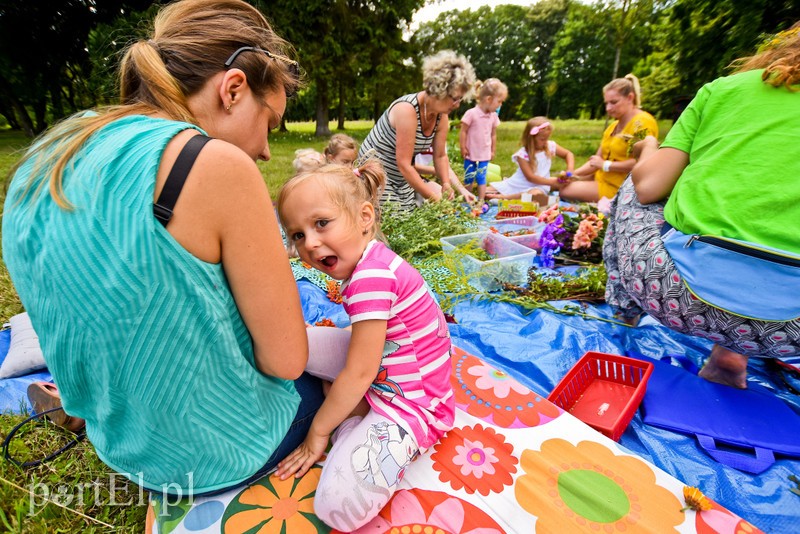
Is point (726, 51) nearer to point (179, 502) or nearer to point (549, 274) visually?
point (549, 274)

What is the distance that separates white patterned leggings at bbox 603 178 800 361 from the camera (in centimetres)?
163

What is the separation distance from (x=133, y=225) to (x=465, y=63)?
3.17 metres

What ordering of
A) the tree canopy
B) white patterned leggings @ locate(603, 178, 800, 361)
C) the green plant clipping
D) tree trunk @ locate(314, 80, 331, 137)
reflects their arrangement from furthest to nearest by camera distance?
tree trunk @ locate(314, 80, 331, 137)
the tree canopy
the green plant clipping
white patterned leggings @ locate(603, 178, 800, 361)

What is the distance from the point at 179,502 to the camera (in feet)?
4.09

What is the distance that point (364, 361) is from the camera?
1.24m

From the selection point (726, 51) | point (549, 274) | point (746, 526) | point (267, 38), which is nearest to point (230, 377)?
point (267, 38)

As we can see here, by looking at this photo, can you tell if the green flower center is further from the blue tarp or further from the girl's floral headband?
the girl's floral headband

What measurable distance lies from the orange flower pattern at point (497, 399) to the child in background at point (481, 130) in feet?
13.2

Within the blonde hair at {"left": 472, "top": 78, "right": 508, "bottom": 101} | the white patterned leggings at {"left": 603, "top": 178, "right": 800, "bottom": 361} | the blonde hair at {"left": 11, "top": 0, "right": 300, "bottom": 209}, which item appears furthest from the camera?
the blonde hair at {"left": 472, "top": 78, "right": 508, "bottom": 101}

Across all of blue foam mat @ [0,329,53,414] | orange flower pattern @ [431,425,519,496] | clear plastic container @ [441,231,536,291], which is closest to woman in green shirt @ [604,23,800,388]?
clear plastic container @ [441,231,536,291]

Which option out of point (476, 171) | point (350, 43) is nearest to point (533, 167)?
point (476, 171)

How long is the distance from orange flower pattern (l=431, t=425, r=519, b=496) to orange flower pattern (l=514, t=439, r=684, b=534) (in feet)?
0.19

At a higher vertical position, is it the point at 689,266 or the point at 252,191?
the point at 252,191

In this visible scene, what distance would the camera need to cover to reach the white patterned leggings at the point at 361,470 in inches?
45.6
